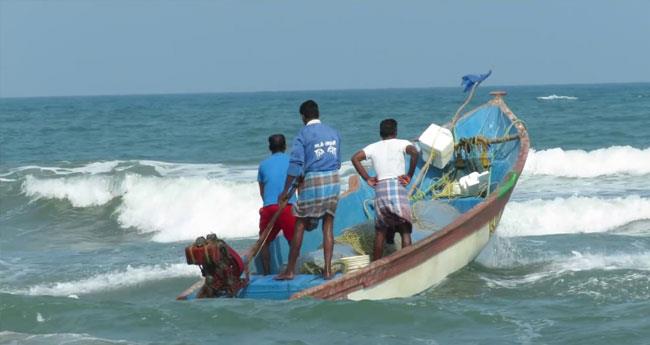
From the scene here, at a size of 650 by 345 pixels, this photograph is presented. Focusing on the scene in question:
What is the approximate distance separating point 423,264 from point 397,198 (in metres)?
0.75

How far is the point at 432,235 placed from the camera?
952 centimetres

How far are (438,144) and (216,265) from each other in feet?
14.1

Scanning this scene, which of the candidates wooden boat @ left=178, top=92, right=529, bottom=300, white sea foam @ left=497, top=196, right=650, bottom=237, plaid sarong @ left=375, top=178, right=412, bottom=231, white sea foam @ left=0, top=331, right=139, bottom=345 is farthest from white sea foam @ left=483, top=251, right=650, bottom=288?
white sea foam @ left=0, top=331, right=139, bottom=345

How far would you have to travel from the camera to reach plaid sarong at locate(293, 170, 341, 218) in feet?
28.3

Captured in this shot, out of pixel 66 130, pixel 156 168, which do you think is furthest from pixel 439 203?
pixel 66 130

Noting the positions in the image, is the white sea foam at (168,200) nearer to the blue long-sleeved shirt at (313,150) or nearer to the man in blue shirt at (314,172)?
the man in blue shirt at (314,172)

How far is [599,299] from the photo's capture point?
31.5 feet

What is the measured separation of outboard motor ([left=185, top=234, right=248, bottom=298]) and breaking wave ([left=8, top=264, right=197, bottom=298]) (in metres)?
2.90

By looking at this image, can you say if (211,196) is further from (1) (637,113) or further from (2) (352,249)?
(1) (637,113)

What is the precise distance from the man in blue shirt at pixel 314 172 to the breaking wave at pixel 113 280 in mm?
3709

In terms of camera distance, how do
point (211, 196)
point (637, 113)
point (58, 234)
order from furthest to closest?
point (637, 113) < point (211, 196) < point (58, 234)

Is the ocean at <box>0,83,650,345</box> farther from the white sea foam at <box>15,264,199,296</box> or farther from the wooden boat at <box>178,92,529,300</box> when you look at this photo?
the wooden boat at <box>178,92,529,300</box>

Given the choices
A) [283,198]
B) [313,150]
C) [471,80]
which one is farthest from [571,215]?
[313,150]

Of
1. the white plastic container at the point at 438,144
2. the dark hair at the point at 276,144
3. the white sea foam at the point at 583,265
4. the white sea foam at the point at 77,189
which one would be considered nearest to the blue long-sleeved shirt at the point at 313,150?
the dark hair at the point at 276,144
